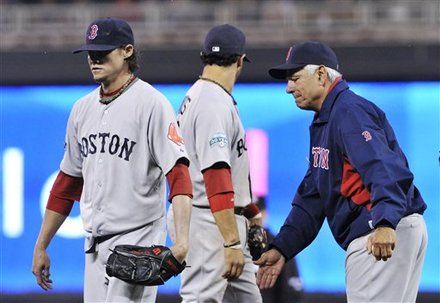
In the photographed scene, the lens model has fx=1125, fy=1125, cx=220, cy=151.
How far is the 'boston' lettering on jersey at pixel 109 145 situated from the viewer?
227 inches

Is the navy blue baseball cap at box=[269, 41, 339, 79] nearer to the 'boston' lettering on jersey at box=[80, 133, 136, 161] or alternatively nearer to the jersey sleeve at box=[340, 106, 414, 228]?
the jersey sleeve at box=[340, 106, 414, 228]

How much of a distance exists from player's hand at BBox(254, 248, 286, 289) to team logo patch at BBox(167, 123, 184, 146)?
3.15 ft

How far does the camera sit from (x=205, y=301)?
21.6 feet

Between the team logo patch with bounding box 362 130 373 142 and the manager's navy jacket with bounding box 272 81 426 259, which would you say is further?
the team logo patch with bounding box 362 130 373 142

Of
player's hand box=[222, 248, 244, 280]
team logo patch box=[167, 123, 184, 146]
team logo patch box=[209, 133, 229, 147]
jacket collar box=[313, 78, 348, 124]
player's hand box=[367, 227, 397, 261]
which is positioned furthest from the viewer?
team logo patch box=[209, 133, 229, 147]

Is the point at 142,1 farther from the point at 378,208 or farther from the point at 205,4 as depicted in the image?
the point at 378,208

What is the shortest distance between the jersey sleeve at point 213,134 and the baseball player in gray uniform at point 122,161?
2.03 ft

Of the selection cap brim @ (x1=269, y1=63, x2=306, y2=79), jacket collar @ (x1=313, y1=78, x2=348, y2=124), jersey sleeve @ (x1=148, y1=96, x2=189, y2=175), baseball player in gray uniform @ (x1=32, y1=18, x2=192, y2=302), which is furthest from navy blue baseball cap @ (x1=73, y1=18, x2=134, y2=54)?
jacket collar @ (x1=313, y1=78, x2=348, y2=124)

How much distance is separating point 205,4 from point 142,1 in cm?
90

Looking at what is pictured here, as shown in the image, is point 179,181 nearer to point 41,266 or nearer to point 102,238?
point 102,238

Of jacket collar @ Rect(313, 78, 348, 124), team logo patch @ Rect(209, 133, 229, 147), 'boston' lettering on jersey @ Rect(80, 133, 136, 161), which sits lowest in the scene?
team logo patch @ Rect(209, 133, 229, 147)

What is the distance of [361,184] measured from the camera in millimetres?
5734

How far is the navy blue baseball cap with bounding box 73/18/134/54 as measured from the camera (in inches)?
229

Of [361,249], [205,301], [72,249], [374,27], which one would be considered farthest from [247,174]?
[374,27]
